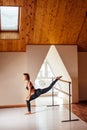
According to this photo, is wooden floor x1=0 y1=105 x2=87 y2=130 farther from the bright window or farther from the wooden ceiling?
the bright window

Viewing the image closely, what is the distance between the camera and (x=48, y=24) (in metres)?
6.73

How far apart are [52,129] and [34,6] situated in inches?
119

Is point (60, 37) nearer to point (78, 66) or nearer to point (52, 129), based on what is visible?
point (78, 66)

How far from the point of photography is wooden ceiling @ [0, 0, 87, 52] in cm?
604

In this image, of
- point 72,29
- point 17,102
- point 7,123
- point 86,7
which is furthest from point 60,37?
point 7,123

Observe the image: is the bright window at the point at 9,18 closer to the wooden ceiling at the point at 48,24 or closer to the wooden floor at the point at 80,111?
the wooden ceiling at the point at 48,24

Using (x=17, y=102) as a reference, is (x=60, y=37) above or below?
above

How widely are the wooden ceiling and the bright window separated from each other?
197 mm

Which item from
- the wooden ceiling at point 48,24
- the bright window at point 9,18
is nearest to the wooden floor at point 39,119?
the wooden ceiling at point 48,24

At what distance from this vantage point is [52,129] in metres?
4.88

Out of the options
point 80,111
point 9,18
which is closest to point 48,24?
point 9,18

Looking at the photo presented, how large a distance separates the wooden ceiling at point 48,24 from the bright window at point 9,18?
20 cm

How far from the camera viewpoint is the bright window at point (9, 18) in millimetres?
6748

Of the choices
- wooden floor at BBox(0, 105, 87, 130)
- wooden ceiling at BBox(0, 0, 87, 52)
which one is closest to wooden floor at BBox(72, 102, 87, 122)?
wooden floor at BBox(0, 105, 87, 130)
